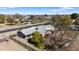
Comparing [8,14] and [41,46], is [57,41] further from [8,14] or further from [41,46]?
[8,14]

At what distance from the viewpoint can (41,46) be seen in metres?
1.55

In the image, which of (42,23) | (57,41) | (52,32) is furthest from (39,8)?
(57,41)

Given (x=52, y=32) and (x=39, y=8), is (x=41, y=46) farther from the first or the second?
(x=39, y=8)

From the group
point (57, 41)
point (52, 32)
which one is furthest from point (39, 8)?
point (57, 41)

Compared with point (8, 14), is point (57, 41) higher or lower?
lower

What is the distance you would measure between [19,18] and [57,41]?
0.44m
